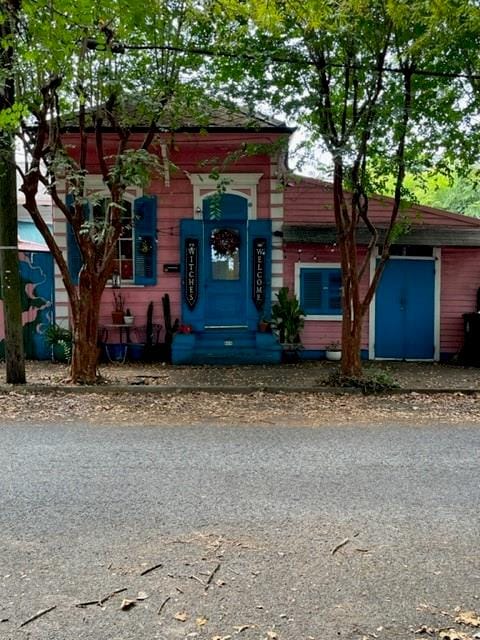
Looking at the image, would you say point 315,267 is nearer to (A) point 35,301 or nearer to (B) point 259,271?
(B) point 259,271

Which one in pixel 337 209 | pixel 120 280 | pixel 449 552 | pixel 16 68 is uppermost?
pixel 16 68

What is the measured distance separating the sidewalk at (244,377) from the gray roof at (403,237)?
241 centimetres

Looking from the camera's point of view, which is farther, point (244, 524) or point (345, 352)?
point (345, 352)

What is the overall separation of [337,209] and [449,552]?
673cm

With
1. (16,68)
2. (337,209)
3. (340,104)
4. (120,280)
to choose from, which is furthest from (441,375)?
(16,68)

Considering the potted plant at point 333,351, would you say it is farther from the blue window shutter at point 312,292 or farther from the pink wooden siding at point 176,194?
the pink wooden siding at point 176,194

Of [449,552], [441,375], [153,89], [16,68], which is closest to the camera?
[449,552]

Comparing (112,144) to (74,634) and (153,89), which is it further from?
(74,634)

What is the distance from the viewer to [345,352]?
32.0ft

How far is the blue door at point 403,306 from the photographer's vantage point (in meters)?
12.9

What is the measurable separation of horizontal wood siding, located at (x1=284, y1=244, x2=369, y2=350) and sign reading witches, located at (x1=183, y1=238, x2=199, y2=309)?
1.83m

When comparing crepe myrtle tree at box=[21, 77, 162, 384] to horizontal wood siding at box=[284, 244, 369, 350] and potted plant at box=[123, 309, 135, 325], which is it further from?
horizontal wood siding at box=[284, 244, 369, 350]

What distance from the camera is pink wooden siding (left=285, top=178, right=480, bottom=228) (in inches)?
496

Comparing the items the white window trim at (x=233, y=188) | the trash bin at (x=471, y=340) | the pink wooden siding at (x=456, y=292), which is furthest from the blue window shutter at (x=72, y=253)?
the trash bin at (x=471, y=340)
